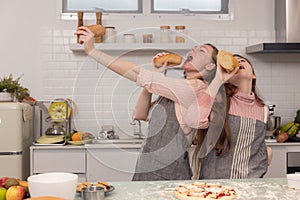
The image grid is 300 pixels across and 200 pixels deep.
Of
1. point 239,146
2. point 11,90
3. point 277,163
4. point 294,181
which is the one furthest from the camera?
point 11,90

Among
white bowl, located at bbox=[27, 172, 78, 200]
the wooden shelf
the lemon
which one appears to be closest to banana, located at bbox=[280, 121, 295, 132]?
the wooden shelf

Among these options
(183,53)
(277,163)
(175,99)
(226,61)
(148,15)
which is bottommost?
(277,163)

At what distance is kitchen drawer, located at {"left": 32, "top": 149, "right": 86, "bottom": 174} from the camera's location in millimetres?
3961

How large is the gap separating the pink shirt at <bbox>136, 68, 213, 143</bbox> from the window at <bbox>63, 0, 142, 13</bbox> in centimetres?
249

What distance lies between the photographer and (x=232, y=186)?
213 centimetres

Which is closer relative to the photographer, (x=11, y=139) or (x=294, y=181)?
(x=294, y=181)

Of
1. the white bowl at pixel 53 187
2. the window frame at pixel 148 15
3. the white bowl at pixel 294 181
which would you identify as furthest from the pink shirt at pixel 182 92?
the window frame at pixel 148 15

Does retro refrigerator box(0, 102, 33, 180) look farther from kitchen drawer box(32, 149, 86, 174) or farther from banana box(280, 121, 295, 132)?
banana box(280, 121, 295, 132)

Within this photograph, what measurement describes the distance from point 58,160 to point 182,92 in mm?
2026

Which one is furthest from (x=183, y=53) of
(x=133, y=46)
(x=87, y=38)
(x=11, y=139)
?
(x=87, y=38)

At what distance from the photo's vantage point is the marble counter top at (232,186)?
6.36ft

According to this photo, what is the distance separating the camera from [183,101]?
2238mm

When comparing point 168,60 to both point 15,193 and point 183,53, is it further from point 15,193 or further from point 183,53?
point 183,53

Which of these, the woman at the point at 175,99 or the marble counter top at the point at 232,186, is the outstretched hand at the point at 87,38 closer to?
the woman at the point at 175,99
